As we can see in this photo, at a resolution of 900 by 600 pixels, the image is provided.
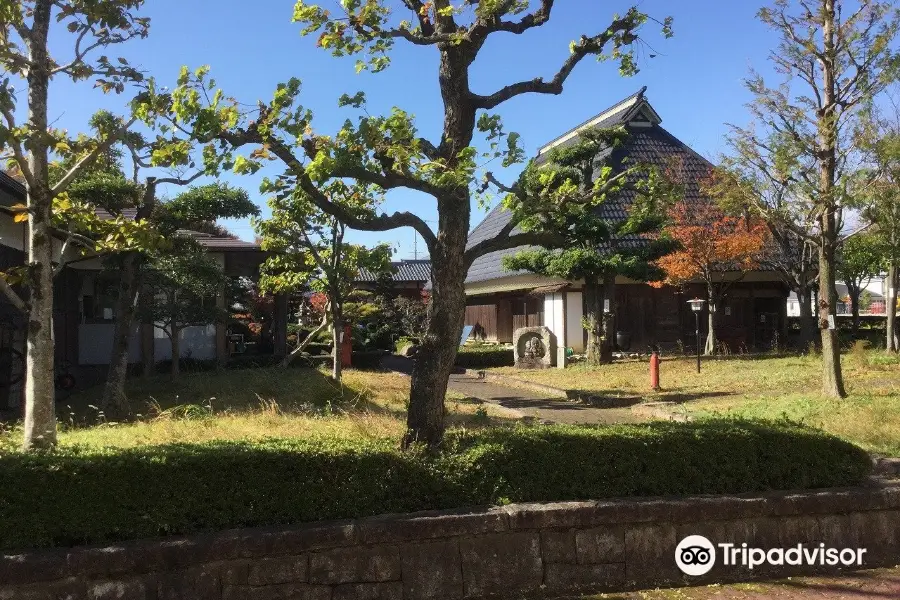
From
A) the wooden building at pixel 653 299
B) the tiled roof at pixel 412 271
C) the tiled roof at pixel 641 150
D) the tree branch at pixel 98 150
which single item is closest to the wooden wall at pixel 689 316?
the wooden building at pixel 653 299

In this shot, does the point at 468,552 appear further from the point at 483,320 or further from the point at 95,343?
the point at 483,320

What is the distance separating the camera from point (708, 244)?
59.0ft

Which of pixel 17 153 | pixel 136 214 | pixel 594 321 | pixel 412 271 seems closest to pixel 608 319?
pixel 594 321

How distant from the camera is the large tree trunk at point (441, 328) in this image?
510 cm

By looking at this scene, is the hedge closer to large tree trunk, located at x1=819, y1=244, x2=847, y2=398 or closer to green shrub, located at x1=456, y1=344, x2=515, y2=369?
large tree trunk, located at x1=819, y1=244, x2=847, y2=398

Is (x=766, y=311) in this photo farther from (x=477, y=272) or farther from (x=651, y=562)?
(x=651, y=562)

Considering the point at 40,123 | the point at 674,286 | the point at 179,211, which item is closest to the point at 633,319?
the point at 674,286

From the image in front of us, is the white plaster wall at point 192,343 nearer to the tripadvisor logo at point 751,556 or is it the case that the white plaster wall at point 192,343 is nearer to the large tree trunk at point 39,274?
the large tree trunk at point 39,274

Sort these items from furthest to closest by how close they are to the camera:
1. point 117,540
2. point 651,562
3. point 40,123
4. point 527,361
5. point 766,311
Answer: point 766,311
point 527,361
point 40,123
point 651,562
point 117,540

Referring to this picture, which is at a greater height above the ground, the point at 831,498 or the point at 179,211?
the point at 179,211

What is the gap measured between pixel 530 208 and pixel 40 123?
3908mm

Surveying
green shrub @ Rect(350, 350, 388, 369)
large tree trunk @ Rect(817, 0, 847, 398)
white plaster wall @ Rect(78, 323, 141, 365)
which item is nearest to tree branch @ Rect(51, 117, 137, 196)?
large tree trunk @ Rect(817, 0, 847, 398)

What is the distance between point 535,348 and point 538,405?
7.22 meters

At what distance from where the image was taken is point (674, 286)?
2023cm
